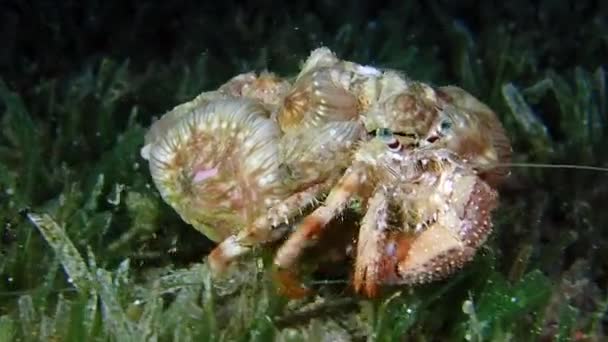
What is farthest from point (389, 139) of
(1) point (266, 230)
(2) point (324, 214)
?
(1) point (266, 230)

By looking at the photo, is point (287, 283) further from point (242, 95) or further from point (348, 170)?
point (242, 95)

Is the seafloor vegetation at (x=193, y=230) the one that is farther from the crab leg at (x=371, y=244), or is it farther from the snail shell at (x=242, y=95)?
the snail shell at (x=242, y=95)

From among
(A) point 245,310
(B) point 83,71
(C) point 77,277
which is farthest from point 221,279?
(B) point 83,71

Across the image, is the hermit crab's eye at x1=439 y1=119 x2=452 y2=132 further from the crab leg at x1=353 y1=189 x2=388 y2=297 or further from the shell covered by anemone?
the shell covered by anemone

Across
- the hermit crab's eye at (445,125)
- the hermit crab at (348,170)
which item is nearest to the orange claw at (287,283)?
the hermit crab at (348,170)

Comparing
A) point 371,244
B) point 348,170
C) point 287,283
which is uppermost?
point 348,170

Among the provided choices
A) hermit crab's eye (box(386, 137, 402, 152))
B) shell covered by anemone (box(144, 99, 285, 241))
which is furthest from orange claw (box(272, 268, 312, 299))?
hermit crab's eye (box(386, 137, 402, 152))

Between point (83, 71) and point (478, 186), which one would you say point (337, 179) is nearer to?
point (478, 186)
